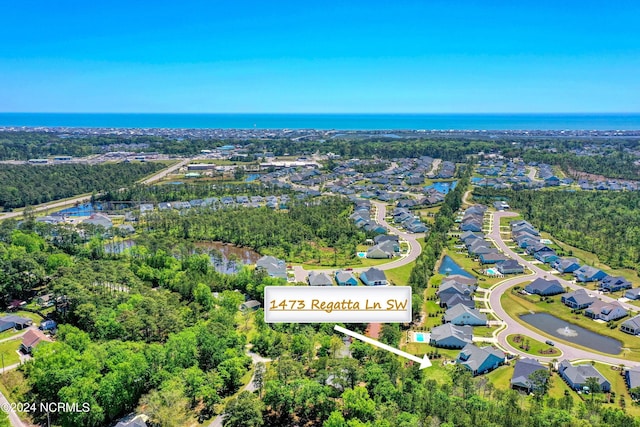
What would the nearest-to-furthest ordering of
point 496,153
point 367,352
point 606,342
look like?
1. point 367,352
2. point 606,342
3. point 496,153

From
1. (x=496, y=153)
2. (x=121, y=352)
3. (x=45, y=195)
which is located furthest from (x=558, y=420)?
(x=496, y=153)

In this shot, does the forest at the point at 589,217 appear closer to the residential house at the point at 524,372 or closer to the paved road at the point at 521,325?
the paved road at the point at 521,325

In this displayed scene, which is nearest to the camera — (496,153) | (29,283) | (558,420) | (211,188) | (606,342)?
(558,420)

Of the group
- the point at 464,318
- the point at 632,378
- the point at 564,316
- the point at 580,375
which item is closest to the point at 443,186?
the point at 564,316

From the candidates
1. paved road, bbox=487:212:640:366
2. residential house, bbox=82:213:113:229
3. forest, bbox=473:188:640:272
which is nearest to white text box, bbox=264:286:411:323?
paved road, bbox=487:212:640:366

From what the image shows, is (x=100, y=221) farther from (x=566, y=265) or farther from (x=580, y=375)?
(x=580, y=375)

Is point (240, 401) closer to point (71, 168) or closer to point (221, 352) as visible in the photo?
point (221, 352)

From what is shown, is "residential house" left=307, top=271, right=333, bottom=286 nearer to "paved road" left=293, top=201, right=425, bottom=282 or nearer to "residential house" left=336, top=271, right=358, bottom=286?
"residential house" left=336, top=271, right=358, bottom=286
